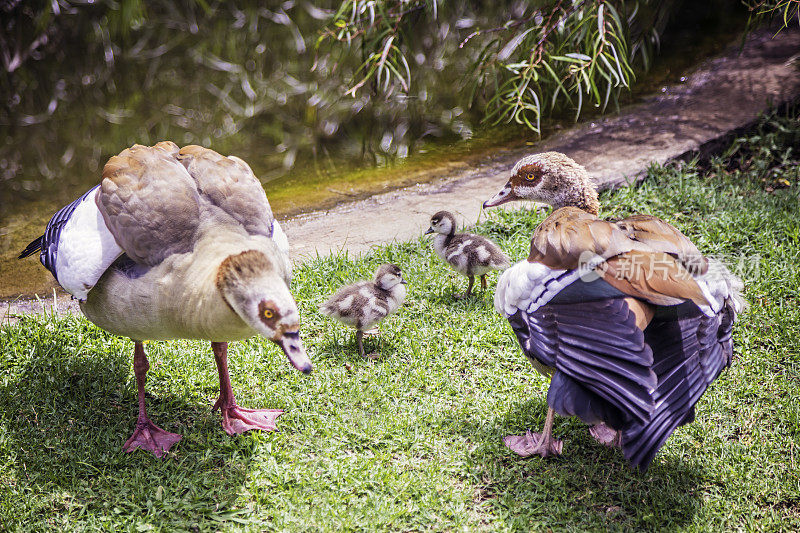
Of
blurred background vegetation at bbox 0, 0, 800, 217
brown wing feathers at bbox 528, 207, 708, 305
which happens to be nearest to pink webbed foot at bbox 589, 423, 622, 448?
brown wing feathers at bbox 528, 207, 708, 305

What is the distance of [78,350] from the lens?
3973mm

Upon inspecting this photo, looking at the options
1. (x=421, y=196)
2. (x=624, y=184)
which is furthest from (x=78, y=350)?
(x=624, y=184)

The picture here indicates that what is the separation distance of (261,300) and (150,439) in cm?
112

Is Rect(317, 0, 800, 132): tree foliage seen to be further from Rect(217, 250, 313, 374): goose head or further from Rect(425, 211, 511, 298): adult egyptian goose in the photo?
Rect(217, 250, 313, 374): goose head

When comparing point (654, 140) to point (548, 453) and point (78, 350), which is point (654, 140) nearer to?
point (548, 453)

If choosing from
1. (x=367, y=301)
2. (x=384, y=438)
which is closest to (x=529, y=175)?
(x=367, y=301)

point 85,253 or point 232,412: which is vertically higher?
point 85,253

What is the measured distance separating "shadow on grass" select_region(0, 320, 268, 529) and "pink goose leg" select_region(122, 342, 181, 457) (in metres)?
0.04

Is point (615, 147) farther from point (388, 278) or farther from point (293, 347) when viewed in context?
point (293, 347)

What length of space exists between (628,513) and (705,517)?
12.6 inches

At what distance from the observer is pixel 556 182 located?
3969mm

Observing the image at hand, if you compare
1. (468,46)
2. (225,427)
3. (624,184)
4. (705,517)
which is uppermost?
(468,46)

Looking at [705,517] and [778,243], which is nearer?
[705,517]

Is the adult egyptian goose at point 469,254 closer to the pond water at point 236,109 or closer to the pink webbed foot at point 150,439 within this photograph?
the pond water at point 236,109
